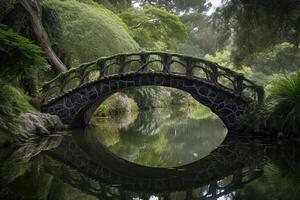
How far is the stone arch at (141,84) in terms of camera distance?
566 inches

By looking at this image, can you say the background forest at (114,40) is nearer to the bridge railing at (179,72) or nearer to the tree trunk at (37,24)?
the tree trunk at (37,24)

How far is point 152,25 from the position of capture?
28.0 meters

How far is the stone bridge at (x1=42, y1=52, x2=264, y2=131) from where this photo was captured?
14.3m

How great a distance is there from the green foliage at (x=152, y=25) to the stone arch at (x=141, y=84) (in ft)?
39.1

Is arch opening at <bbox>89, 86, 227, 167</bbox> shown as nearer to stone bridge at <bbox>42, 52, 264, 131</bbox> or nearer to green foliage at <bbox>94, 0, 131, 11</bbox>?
stone bridge at <bbox>42, 52, 264, 131</bbox>

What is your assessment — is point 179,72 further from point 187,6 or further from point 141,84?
point 187,6

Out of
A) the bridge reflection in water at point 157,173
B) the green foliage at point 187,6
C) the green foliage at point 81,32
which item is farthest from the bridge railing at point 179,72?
the green foliage at point 187,6

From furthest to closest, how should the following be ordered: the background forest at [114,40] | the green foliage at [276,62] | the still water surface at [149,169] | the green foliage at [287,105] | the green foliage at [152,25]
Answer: the green foliage at [276,62], the green foliage at [152,25], the green foliage at [287,105], the background forest at [114,40], the still water surface at [149,169]

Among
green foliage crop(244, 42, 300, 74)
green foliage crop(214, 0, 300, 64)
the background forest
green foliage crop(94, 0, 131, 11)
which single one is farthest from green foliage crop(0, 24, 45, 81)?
green foliage crop(244, 42, 300, 74)

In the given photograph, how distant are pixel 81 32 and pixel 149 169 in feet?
36.1

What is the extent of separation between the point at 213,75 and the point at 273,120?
2.74 m

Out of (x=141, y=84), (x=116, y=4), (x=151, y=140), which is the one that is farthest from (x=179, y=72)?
(x=116, y=4)

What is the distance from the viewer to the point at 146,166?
9.33 meters

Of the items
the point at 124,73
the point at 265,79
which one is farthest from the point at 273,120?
the point at 265,79
